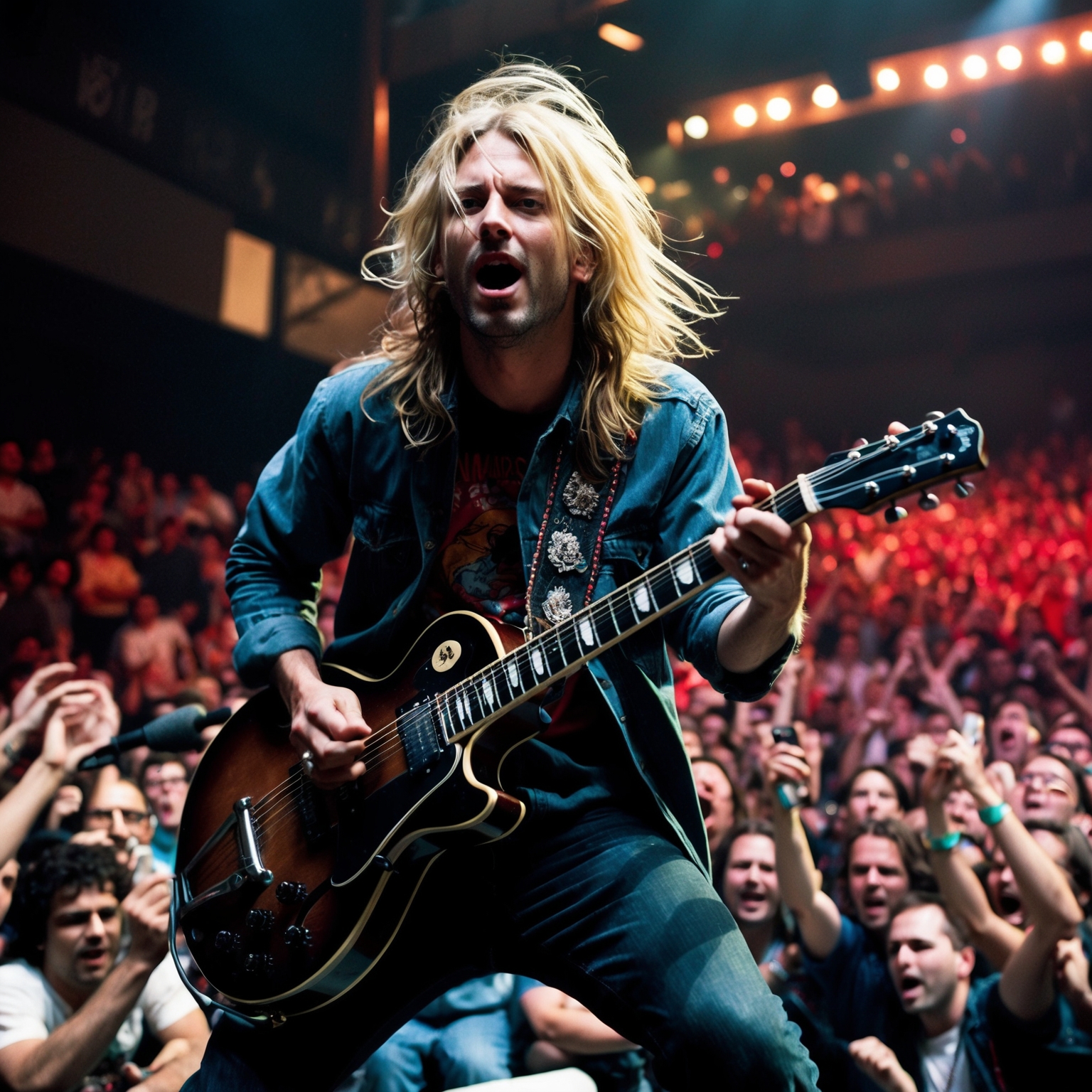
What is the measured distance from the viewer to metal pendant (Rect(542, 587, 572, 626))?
5.48 feet

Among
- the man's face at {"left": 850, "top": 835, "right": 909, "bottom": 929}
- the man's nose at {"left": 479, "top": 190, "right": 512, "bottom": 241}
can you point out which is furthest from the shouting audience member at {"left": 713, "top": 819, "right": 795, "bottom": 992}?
the man's nose at {"left": 479, "top": 190, "right": 512, "bottom": 241}

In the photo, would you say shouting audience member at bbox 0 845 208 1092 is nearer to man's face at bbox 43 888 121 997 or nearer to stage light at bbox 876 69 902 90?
man's face at bbox 43 888 121 997

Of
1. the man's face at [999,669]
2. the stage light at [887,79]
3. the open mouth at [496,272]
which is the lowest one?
the open mouth at [496,272]

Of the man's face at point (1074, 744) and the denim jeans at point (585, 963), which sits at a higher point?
the man's face at point (1074, 744)

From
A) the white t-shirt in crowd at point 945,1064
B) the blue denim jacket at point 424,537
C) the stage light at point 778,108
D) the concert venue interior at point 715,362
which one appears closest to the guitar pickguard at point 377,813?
the blue denim jacket at point 424,537

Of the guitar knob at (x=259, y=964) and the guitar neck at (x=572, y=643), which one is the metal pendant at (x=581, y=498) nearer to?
the guitar neck at (x=572, y=643)

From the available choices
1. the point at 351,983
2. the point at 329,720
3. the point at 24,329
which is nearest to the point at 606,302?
the point at 329,720

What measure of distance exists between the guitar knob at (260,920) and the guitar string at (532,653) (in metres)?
0.12

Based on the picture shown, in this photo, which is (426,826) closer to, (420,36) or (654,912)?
(654,912)

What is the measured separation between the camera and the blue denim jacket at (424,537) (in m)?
1.66

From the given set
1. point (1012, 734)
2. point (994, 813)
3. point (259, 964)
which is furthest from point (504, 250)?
point (1012, 734)

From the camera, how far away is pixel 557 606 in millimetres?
1685

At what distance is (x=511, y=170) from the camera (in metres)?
1.79

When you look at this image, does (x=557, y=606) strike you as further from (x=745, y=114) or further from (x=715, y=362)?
(x=715, y=362)
